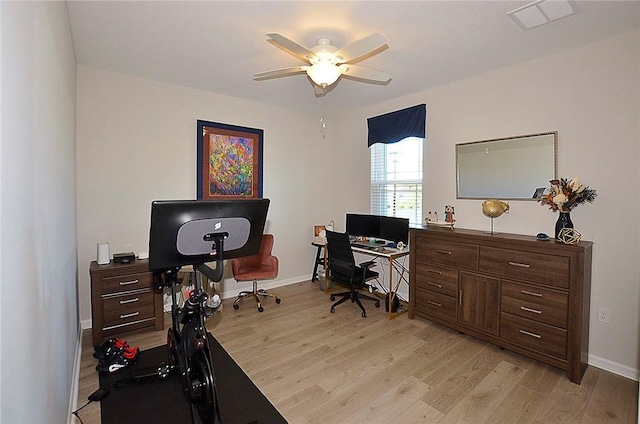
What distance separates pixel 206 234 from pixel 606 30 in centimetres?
332

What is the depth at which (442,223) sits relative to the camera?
363cm

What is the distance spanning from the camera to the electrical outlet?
2.69 metres

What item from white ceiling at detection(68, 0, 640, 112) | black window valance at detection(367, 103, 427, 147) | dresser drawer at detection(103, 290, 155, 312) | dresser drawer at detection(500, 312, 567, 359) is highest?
white ceiling at detection(68, 0, 640, 112)

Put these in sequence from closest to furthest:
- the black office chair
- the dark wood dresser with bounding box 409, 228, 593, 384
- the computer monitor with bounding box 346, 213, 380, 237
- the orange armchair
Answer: the dark wood dresser with bounding box 409, 228, 593, 384 → the black office chair → the orange armchair → the computer monitor with bounding box 346, 213, 380, 237

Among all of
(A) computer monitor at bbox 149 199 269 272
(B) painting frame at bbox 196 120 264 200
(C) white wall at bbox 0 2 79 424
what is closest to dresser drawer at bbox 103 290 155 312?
(C) white wall at bbox 0 2 79 424

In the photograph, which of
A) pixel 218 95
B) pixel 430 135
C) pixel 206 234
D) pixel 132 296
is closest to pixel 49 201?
pixel 206 234

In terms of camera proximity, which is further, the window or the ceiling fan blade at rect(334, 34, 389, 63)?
the window

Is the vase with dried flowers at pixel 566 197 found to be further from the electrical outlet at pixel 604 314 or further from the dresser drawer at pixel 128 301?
the dresser drawer at pixel 128 301

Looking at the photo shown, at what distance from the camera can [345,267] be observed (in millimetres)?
3861

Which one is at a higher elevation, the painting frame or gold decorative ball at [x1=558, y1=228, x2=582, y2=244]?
the painting frame

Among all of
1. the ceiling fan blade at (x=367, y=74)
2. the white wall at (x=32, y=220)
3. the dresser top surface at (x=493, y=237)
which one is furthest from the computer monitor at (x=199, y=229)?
the dresser top surface at (x=493, y=237)

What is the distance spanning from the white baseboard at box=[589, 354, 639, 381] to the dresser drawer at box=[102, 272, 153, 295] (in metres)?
4.16

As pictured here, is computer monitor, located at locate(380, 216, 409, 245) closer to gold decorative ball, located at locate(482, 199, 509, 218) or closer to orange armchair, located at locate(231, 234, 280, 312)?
gold decorative ball, located at locate(482, 199, 509, 218)

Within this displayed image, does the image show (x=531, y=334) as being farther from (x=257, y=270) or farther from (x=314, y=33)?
(x=314, y=33)
